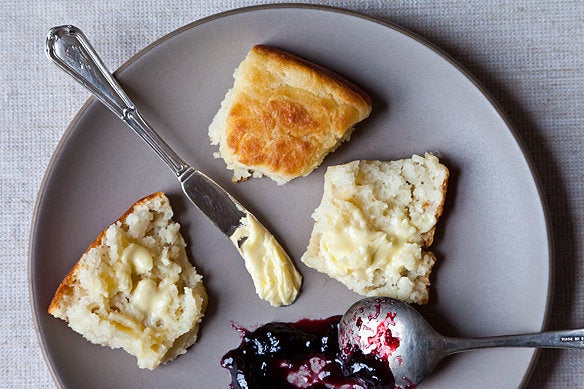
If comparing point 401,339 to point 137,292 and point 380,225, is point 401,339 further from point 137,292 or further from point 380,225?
point 137,292

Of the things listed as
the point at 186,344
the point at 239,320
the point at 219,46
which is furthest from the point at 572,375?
the point at 219,46

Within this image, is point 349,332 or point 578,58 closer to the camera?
point 349,332

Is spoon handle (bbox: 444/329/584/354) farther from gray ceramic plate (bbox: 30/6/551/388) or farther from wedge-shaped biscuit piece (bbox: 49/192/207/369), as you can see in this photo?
wedge-shaped biscuit piece (bbox: 49/192/207/369)

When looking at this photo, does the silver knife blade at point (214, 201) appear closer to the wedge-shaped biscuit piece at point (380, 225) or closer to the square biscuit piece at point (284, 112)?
the square biscuit piece at point (284, 112)

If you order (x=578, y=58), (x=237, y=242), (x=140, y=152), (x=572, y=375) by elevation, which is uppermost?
(x=140, y=152)

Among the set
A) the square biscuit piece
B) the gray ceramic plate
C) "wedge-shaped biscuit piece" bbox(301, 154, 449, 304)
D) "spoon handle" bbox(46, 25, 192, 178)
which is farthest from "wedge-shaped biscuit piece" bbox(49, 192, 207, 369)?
"wedge-shaped biscuit piece" bbox(301, 154, 449, 304)

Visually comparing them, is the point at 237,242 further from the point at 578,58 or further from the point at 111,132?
Result: the point at 578,58

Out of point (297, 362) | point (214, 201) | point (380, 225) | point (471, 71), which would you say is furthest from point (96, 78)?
point (471, 71)
